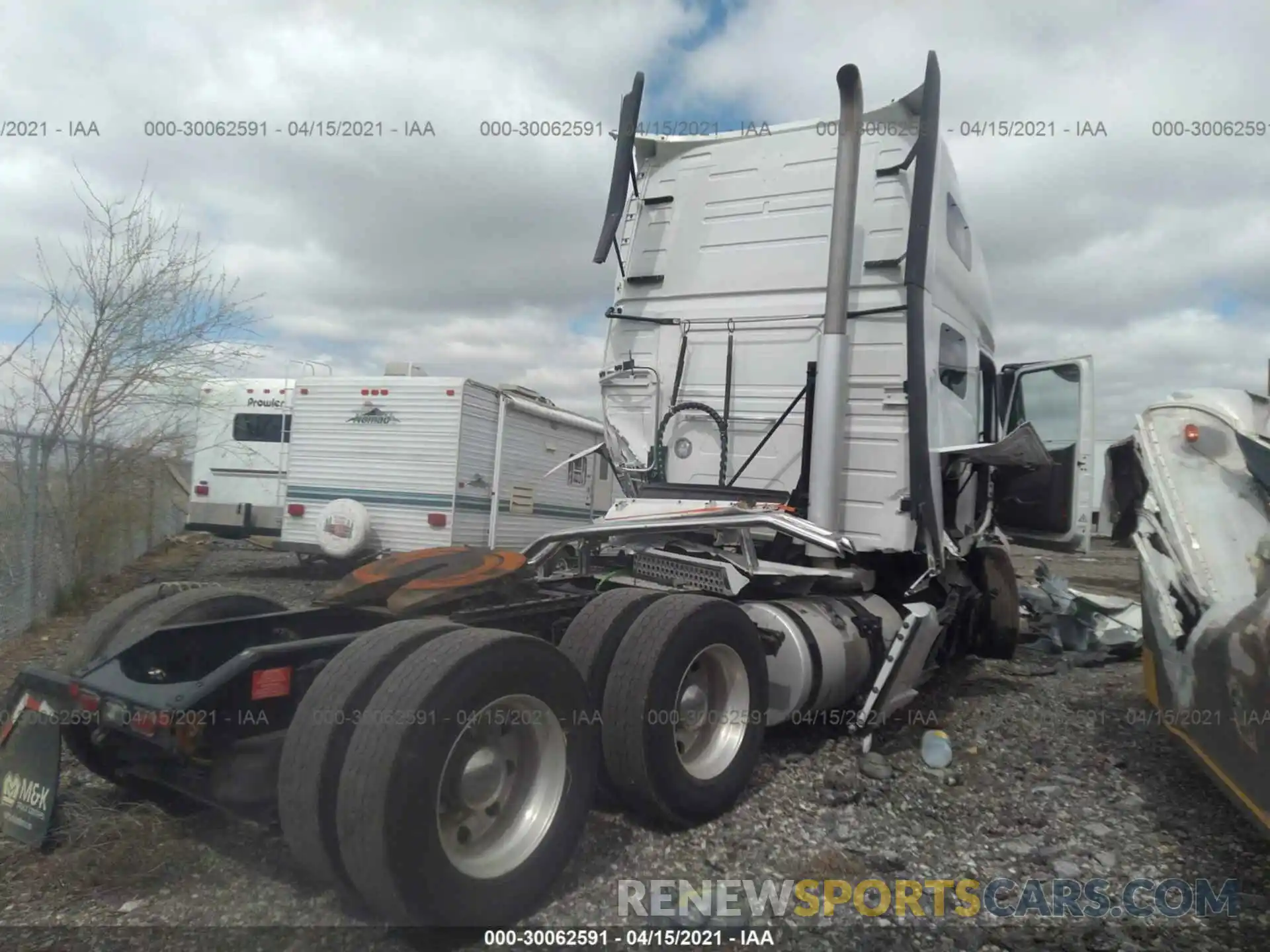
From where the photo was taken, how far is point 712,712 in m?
4.46

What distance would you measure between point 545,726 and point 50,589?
26.4ft

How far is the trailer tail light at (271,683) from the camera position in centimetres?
319

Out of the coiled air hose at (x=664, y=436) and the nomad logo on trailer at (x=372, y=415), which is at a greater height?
the nomad logo on trailer at (x=372, y=415)

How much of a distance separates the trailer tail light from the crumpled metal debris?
323 inches

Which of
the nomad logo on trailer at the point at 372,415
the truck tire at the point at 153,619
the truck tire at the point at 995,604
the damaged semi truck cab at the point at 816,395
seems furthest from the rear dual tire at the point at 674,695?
the nomad logo on trailer at the point at 372,415

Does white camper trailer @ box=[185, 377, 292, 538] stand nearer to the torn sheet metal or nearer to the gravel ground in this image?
the gravel ground

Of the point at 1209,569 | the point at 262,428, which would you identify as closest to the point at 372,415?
the point at 262,428

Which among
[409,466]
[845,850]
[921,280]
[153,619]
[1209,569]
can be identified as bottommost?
[845,850]

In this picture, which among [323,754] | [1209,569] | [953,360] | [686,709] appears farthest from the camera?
[953,360]

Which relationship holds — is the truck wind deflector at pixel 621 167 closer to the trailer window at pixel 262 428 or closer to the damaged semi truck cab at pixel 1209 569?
the damaged semi truck cab at pixel 1209 569

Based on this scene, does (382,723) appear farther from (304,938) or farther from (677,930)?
(677,930)

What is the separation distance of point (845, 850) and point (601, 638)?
1.48 meters

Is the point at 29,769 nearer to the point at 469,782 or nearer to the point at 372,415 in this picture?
the point at 469,782

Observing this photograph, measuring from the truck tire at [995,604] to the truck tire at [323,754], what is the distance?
21.8 feet
